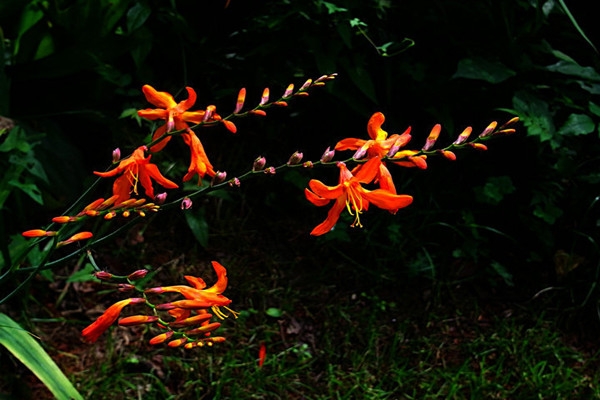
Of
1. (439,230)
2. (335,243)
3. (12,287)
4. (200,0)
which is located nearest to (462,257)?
(439,230)

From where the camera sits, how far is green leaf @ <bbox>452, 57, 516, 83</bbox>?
2371mm

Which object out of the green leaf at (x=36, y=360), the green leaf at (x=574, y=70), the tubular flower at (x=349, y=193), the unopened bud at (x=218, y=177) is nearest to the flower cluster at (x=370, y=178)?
the tubular flower at (x=349, y=193)

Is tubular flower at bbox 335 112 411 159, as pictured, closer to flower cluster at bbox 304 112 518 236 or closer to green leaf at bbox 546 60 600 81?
flower cluster at bbox 304 112 518 236

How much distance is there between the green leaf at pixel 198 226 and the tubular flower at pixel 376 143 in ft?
3.86

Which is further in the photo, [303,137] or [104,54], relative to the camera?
[303,137]

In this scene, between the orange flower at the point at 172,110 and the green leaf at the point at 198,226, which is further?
the green leaf at the point at 198,226

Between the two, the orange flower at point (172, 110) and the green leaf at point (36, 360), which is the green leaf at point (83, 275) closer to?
the green leaf at point (36, 360)

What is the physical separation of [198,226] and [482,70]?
3.58 ft

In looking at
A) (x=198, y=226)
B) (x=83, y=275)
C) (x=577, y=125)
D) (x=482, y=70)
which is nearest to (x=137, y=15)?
(x=198, y=226)

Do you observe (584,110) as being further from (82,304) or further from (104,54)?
(82,304)

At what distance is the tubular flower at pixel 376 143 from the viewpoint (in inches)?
52.3

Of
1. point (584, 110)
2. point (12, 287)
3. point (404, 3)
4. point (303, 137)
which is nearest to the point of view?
point (12, 287)

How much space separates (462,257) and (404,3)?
37.9 inches

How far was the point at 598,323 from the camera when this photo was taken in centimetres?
259
